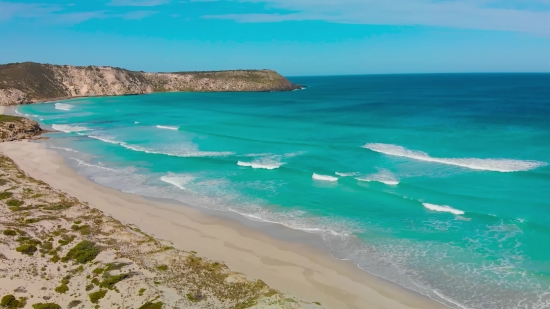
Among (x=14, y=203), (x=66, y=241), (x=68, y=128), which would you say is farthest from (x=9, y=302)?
(x=68, y=128)

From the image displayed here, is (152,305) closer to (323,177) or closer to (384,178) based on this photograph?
(323,177)

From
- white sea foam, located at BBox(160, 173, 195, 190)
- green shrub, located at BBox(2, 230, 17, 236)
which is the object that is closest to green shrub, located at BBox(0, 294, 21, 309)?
green shrub, located at BBox(2, 230, 17, 236)

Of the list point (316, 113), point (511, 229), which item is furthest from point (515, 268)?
point (316, 113)

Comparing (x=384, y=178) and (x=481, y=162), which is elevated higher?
(x=481, y=162)

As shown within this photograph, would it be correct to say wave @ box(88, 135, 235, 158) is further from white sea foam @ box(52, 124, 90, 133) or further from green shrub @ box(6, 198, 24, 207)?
green shrub @ box(6, 198, 24, 207)

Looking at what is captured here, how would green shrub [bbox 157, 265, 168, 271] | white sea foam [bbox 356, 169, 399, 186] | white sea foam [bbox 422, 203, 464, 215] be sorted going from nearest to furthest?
1. green shrub [bbox 157, 265, 168, 271]
2. white sea foam [bbox 422, 203, 464, 215]
3. white sea foam [bbox 356, 169, 399, 186]

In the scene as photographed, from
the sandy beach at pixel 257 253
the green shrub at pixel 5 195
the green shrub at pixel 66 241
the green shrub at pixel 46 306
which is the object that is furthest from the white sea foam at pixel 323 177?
the green shrub at pixel 5 195
